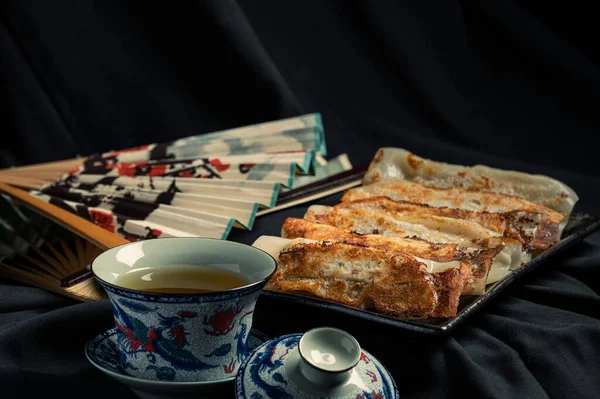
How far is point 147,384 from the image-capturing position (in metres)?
1.05

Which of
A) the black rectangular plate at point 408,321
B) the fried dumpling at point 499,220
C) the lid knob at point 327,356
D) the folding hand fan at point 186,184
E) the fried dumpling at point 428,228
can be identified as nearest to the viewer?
the lid knob at point 327,356

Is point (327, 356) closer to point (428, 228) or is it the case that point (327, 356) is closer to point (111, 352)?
point (111, 352)

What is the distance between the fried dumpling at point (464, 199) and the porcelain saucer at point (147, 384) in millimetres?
909

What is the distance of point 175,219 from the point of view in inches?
73.0

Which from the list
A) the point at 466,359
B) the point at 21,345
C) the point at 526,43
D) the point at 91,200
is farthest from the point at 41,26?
the point at 466,359

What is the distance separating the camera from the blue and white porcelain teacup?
105 centimetres

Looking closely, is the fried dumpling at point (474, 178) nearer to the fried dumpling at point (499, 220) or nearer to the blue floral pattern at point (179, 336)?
the fried dumpling at point (499, 220)

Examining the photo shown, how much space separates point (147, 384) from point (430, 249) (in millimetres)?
656

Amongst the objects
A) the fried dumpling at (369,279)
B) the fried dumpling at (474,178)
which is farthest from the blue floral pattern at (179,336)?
the fried dumpling at (474,178)

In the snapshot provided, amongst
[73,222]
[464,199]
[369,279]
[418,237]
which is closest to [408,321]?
[369,279]

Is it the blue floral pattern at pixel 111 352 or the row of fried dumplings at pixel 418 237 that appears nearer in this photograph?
the blue floral pattern at pixel 111 352

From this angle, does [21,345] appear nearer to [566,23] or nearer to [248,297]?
[248,297]

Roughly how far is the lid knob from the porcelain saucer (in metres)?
0.16

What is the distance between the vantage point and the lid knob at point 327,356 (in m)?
0.96
